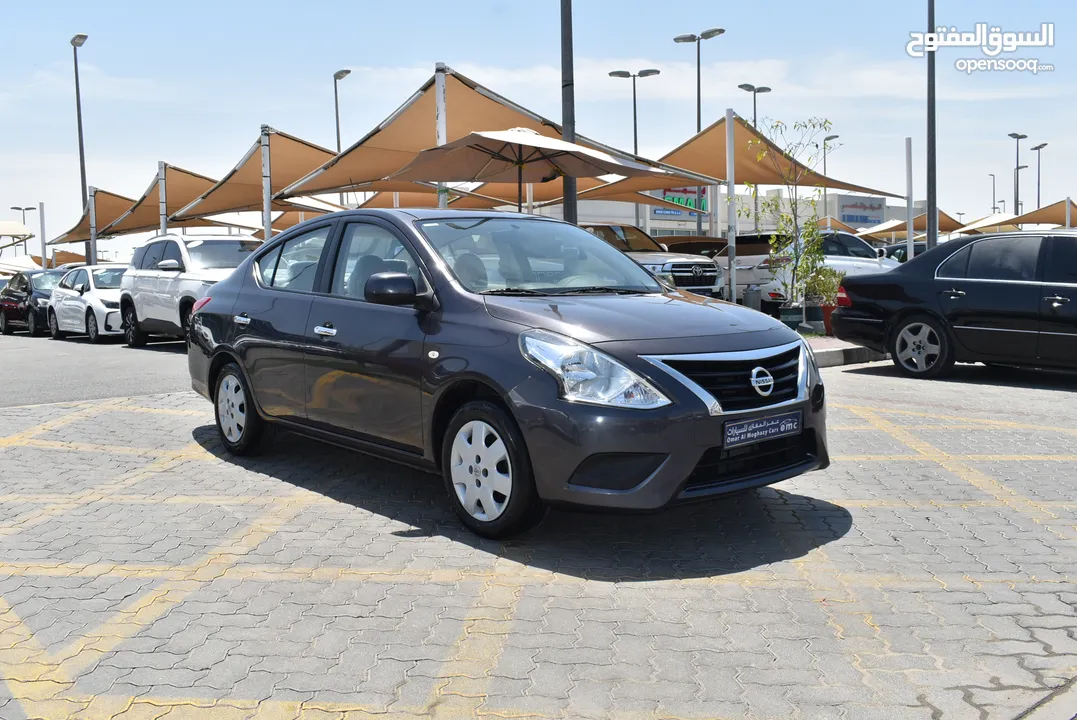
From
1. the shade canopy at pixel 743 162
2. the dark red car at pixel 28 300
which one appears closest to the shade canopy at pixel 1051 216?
the shade canopy at pixel 743 162

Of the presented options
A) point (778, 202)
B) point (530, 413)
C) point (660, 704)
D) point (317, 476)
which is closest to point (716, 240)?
point (778, 202)

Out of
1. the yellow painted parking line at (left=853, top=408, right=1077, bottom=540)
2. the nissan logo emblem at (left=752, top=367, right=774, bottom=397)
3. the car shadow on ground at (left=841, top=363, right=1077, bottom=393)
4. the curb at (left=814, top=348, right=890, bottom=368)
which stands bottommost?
the yellow painted parking line at (left=853, top=408, right=1077, bottom=540)

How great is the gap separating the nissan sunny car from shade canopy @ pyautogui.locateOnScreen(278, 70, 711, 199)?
30.4ft

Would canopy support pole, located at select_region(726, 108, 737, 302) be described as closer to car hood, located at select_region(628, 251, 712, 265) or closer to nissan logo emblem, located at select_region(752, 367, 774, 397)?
car hood, located at select_region(628, 251, 712, 265)

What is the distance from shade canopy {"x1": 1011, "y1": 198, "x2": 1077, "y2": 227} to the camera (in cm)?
3198

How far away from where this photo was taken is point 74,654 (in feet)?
11.4

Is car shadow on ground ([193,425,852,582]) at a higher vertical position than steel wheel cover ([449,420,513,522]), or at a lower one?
lower

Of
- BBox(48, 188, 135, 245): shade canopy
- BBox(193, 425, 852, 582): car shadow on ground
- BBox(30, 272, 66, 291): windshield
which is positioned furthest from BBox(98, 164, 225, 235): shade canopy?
BBox(193, 425, 852, 582): car shadow on ground

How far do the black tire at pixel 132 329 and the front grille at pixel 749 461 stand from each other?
13607 millimetres

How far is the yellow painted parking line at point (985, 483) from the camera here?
5020 millimetres

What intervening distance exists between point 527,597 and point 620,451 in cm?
72

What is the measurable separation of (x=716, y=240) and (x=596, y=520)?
16.3 meters

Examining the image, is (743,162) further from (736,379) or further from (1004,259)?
(736,379)

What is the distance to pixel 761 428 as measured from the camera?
456cm
